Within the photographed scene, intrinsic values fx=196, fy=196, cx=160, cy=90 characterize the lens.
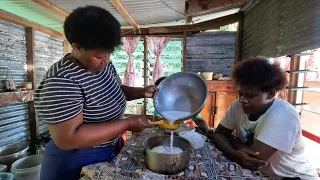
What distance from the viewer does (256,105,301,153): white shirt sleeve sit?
42.9 inches

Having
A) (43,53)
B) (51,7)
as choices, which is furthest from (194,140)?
(43,53)

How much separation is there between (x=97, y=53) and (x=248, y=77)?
3.04ft

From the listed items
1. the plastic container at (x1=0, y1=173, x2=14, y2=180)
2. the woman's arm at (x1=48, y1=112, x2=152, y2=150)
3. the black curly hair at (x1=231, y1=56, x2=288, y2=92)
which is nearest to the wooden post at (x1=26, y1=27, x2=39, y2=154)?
the plastic container at (x1=0, y1=173, x2=14, y2=180)

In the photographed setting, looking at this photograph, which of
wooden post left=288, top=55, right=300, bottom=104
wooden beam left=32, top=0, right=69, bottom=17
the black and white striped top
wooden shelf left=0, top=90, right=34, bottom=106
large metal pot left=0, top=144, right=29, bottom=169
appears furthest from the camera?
large metal pot left=0, top=144, right=29, bottom=169

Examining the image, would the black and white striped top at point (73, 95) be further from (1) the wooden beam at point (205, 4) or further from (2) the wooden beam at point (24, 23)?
(2) the wooden beam at point (24, 23)

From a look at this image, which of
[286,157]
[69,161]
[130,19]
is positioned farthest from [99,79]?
[130,19]

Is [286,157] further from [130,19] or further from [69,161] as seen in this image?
[130,19]

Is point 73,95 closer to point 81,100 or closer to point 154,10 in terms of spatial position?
point 81,100

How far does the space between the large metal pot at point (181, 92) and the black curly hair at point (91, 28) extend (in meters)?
0.69

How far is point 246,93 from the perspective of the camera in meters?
1.27

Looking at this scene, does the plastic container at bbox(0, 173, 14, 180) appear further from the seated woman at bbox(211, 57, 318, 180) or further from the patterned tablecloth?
the seated woman at bbox(211, 57, 318, 180)

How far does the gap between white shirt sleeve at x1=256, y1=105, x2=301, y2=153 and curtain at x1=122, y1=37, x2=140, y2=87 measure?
3292 millimetres

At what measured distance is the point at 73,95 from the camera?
0.87 meters

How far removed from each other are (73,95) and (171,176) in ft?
1.93
